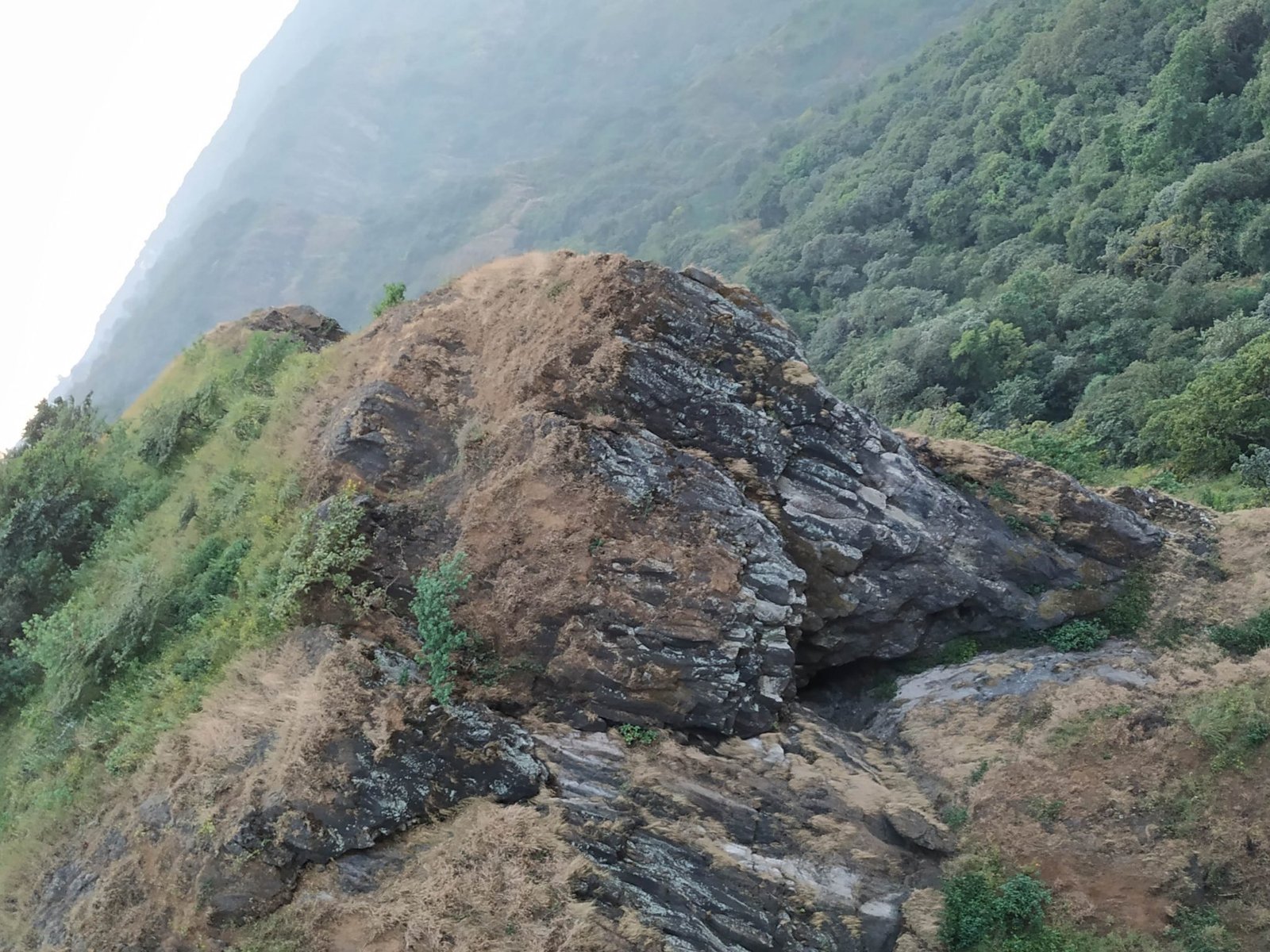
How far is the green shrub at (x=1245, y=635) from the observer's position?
12.5 metres

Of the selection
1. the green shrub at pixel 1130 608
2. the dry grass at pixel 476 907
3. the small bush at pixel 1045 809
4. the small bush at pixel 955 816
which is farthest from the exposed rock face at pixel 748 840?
the green shrub at pixel 1130 608

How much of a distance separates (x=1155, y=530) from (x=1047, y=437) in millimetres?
7247

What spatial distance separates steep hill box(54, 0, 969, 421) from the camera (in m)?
115

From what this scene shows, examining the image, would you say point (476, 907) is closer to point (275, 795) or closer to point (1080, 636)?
point (275, 795)

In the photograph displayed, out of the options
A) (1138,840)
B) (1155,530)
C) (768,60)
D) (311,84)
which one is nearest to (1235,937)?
(1138,840)

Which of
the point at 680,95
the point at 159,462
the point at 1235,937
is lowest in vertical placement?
the point at 1235,937

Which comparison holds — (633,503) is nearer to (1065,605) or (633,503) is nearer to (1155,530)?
(1065,605)

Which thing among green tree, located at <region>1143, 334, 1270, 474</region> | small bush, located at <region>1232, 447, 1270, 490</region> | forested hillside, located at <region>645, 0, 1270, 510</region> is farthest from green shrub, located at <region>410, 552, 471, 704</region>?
green tree, located at <region>1143, 334, 1270, 474</region>

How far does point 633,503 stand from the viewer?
11258 millimetres

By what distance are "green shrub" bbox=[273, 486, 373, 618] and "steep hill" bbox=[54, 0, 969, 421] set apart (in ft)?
256

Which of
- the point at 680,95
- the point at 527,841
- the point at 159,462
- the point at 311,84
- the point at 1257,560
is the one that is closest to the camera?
the point at 527,841

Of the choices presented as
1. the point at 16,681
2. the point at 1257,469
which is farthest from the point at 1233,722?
the point at 16,681

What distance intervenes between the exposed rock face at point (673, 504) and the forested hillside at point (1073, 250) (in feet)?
28.4

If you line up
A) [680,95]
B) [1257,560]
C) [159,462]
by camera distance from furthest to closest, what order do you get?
[680,95] < [159,462] < [1257,560]
